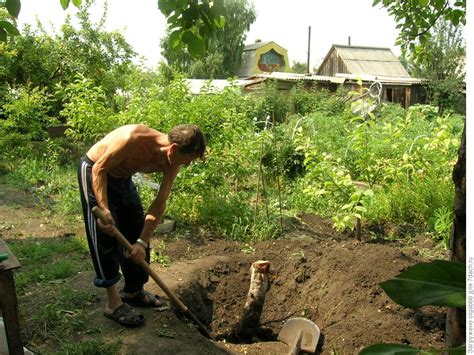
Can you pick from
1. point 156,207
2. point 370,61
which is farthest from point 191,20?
point 370,61

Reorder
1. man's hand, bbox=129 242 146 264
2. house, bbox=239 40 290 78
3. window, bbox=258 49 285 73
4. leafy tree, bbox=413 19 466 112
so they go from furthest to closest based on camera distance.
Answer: window, bbox=258 49 285 73, house, bbox=239 40 290 78, leafy tree, bbox=413 19 466 112, man's hand, bbox=129 242 146 264

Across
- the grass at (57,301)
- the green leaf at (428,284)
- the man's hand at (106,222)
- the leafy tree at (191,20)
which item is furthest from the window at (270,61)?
the green leaf at (428,284)

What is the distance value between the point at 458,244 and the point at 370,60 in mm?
34626

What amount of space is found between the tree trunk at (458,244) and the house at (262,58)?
42619 mm

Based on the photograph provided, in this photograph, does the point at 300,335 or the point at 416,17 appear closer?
the point at 300,335

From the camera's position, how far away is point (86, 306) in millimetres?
3846

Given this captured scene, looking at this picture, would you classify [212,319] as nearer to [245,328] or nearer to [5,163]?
[245,328]

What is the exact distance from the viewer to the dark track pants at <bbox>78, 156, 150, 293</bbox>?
349 centimetres

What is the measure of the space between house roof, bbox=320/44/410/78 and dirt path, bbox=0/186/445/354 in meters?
28.5

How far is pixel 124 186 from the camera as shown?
368 cm

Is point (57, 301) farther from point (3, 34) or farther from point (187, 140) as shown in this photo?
point (3, 34)

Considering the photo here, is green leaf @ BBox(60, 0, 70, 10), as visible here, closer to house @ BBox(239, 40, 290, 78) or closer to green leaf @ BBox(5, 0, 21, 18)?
green leaf @ BBox(5, 0, 21, 18)

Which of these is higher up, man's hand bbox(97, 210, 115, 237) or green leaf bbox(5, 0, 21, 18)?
green leaf bbox(5, 0, 21, 18)

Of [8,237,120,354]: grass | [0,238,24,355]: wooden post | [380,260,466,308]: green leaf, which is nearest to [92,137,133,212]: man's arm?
[0,238,24,355]: wooden post
